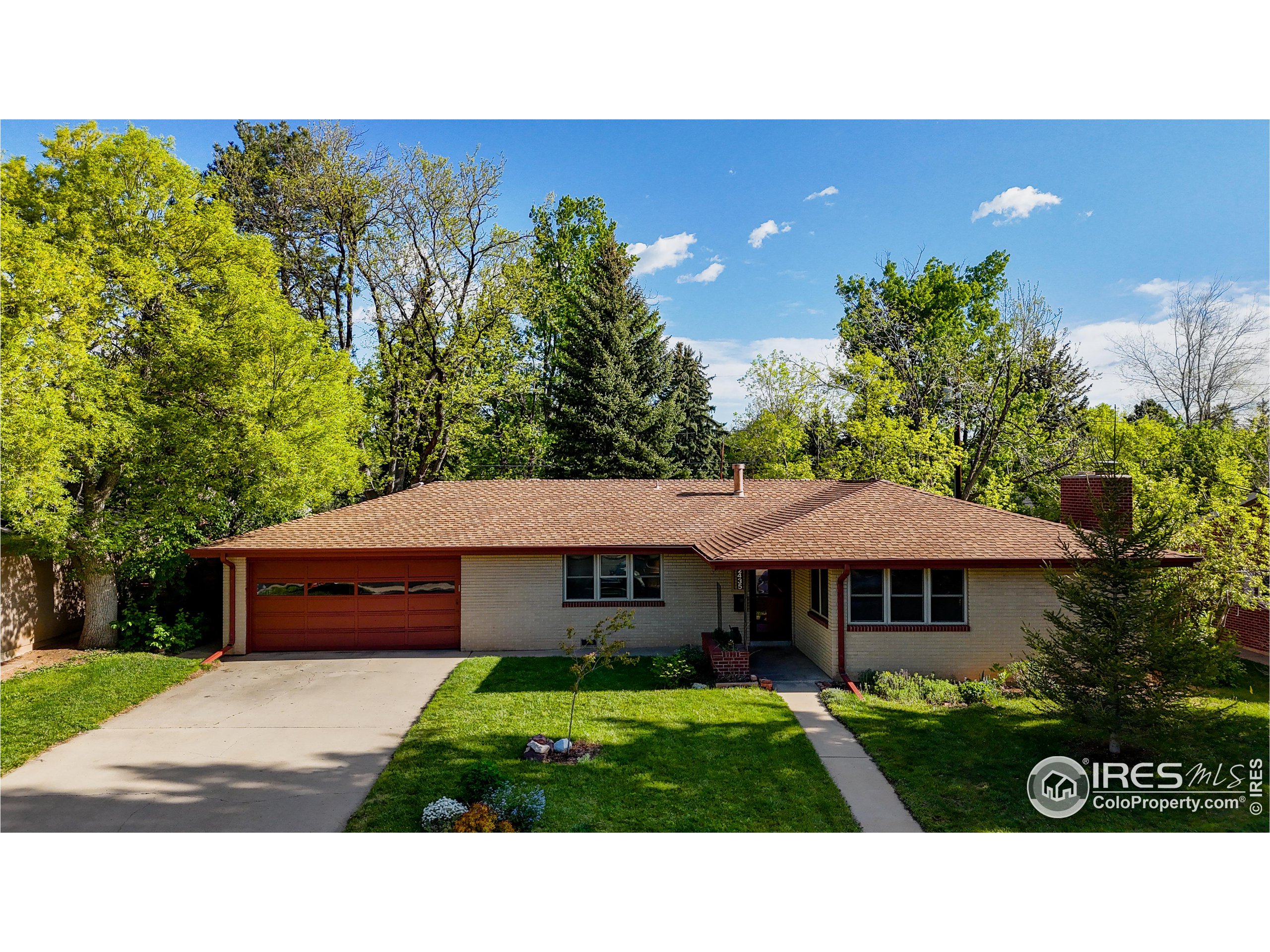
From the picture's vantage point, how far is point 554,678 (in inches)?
468

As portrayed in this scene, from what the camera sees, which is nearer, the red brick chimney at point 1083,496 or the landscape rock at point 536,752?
the landscape rock at point 536,752

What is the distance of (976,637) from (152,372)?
704 inches

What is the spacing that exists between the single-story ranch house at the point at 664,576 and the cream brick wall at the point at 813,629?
2.0 inches

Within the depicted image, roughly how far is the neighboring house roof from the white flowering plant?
6154mm

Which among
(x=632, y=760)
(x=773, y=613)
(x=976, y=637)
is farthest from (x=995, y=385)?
(x=632, y=760)

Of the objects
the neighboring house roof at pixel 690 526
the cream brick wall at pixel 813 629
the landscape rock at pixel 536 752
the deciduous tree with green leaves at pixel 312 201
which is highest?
the deciduous tree with green leaves at pixel 312 201

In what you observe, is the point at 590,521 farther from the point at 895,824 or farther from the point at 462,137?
the point at 895,824

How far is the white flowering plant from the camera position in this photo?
6426 mm

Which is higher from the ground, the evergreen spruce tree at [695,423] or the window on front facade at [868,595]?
the evergreen spruce tree at [695,423]

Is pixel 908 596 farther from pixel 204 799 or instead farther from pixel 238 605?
pixel 238 605

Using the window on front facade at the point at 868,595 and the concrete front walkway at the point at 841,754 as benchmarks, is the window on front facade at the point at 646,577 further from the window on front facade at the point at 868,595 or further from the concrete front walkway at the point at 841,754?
the window on front facade at the point at 868,595

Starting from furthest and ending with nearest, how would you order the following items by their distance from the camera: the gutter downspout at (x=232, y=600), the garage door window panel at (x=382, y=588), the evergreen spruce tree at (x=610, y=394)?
the evergreen spruce tree at (x=610, y=394) < the garage door window panel at (x=382, y=588) < the gutter downspout at (x=232, y=600)

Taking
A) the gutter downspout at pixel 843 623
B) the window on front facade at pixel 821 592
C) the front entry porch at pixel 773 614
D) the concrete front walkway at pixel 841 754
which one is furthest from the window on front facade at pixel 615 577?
the gutter downspout at pixel 843 623

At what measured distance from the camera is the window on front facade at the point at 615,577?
47.7ft
